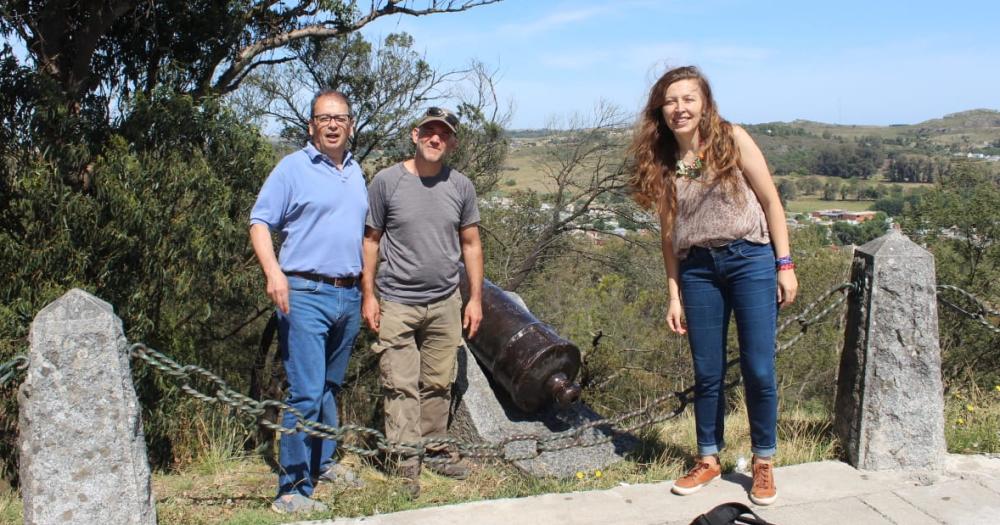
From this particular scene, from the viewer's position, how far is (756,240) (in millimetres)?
3295

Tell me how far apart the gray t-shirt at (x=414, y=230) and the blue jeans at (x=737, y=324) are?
42.9 inches

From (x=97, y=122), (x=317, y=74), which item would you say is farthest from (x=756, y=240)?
(x=317, y=74)

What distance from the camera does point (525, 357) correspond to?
445 centimetres

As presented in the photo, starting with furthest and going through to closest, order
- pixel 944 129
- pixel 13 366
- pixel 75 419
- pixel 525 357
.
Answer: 1. pixel 944 129
2. pixel 525 357
3. pixel 13 366
4. pixel 75 419

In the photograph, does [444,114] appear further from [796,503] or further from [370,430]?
[796,503]

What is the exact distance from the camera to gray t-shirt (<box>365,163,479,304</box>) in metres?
3.72

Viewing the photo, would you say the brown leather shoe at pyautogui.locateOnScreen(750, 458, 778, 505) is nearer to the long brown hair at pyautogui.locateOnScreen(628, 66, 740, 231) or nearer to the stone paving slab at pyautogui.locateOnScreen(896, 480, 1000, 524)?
the stone paving slab at pyautogui.locateOnScreen(896, 480, 1000, 524)

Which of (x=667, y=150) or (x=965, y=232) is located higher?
(x=667, y=150)

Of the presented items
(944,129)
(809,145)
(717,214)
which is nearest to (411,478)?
(717,214)

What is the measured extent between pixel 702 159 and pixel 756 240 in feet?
1.30

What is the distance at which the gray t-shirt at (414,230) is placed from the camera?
12.2 ft

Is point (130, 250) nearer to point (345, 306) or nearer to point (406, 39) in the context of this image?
point (345, 306)

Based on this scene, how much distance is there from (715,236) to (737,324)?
0.43 metres

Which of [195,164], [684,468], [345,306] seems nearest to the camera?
[345,306]
